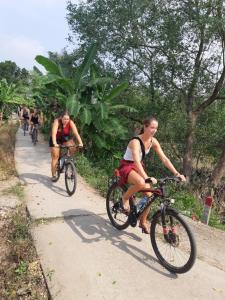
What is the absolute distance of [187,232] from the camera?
412 cm

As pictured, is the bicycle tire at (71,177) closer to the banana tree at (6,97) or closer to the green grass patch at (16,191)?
the green grass patch at (16,191)

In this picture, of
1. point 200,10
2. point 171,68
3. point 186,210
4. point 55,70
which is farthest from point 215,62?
point 186,210

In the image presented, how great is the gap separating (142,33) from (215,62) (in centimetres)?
294

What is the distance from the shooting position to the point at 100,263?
4.47 m

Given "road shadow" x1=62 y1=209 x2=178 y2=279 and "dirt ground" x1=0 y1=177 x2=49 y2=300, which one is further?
"road shadow" x1=62 y1=209 x2=178 y2=279

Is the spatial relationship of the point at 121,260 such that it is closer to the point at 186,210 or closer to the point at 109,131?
the point at 186,210

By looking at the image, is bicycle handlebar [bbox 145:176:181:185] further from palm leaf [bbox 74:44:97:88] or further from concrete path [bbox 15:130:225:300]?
palm leaf [bbox 74:44:97:88]

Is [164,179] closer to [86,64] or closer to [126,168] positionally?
[126,168]

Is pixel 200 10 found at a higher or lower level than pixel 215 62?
higher

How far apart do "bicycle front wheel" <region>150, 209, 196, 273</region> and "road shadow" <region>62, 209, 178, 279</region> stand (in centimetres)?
12

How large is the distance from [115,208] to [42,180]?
133 inches

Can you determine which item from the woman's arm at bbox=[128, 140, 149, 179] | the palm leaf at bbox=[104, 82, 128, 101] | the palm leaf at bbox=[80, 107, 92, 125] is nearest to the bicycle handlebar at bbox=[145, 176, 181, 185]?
the woman's arm at bbox=[128, 140, 149, 179]

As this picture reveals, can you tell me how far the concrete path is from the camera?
12.9ft

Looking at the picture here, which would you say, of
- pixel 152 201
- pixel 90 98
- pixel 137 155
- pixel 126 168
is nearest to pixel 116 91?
pixel 90 98
